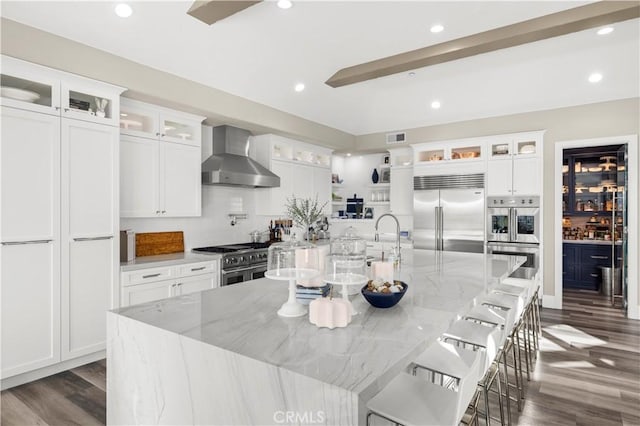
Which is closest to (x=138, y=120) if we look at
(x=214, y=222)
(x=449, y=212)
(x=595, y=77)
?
(x=214, y=222)

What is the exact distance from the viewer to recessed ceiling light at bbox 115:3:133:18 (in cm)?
306

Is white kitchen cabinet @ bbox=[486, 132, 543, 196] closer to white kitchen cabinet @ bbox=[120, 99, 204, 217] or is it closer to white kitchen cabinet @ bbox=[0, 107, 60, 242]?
white kitchen cabinet @ bbox=[120, 99, 204, 217]

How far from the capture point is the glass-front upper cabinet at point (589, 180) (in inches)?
268

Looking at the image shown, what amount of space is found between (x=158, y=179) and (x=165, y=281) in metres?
1.14

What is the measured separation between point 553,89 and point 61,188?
572 cm

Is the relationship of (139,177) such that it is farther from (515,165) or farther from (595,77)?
(595,77)

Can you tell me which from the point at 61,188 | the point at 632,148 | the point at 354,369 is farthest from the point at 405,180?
the point at 354,369

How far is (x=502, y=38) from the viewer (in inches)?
144

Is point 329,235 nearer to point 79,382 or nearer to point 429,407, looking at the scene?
point 79,382

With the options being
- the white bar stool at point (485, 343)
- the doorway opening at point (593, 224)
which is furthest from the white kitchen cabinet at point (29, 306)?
the doorway opening at point (593, 224)

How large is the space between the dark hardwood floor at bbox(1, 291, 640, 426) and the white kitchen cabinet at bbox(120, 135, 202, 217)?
1.60 m

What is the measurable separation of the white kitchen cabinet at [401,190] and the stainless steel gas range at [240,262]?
2828mm

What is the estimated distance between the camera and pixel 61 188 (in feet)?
10.2

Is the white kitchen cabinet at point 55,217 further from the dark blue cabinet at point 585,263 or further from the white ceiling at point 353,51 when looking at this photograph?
the dark blue cabinet at point 585,263
